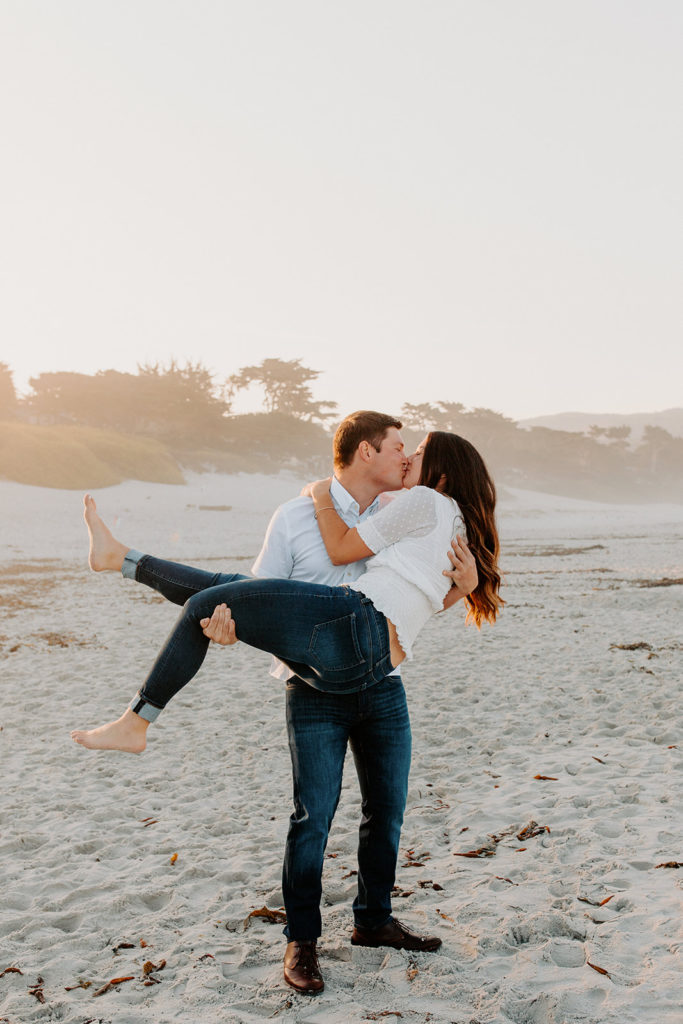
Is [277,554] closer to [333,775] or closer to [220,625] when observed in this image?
[220,625]

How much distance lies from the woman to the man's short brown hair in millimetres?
148

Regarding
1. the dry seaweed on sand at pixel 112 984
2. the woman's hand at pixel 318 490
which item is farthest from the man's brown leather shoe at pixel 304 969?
the woman's hand at pixel 318 490

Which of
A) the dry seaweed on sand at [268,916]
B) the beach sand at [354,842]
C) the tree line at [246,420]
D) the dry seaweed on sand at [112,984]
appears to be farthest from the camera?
the tree line at [246,420]

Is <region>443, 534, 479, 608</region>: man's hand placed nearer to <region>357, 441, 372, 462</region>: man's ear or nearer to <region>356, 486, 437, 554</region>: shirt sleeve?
<region>356, 486, 437, 554</region>: shirt sleeve

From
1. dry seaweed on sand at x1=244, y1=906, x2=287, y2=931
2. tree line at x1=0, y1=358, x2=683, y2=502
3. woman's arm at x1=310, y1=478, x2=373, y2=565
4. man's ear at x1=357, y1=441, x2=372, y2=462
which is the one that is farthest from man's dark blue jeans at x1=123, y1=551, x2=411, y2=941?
tree line at x1=0, y1=358, x2=683, y2=502

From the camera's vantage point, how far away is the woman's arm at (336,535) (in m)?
2.76

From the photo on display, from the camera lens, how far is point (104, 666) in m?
9.23

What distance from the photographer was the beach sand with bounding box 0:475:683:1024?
2.96 meters

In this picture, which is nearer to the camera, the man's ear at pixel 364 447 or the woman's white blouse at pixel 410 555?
the woman's white blouse at pixel 410 555

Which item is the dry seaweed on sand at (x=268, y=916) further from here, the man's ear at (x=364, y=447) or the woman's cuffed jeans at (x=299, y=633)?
the man's ear at (x=364, y=447)

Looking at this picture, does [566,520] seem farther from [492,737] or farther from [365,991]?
[365,991]

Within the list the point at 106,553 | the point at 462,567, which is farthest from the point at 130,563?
the point at 462,567

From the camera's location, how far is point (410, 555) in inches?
108

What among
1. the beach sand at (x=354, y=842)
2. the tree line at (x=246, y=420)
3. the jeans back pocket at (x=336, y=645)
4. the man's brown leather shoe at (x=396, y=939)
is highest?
the tree line at (x=246, y=420)
